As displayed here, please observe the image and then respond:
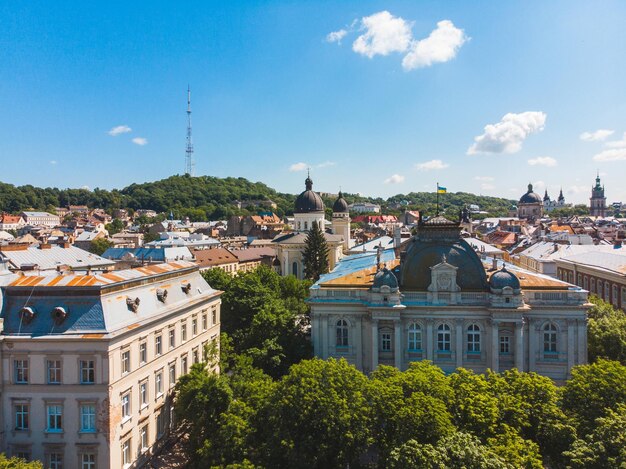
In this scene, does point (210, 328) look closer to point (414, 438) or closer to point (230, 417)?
point (230, 417)

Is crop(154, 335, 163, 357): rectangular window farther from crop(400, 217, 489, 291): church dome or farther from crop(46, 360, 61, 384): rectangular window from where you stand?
crop(400, 217, 489, 291): church dome

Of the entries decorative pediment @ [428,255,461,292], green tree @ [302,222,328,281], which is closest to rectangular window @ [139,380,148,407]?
decorative pediment @ [428,255,461,292]

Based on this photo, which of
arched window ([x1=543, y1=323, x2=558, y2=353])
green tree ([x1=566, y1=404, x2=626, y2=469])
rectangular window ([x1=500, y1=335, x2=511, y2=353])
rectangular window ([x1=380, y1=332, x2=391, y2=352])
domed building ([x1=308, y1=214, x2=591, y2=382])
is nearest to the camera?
green tree ([x1=566, y1=404, x2=626, y2=469])

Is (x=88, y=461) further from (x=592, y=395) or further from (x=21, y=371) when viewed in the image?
(x=592, y=395)

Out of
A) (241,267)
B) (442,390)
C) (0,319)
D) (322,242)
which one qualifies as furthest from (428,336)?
(241,267)

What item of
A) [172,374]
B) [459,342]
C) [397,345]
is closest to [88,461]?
[172,374]

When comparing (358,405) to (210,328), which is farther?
(210,328)

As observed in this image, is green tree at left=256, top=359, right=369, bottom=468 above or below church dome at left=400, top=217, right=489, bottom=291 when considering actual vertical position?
below
